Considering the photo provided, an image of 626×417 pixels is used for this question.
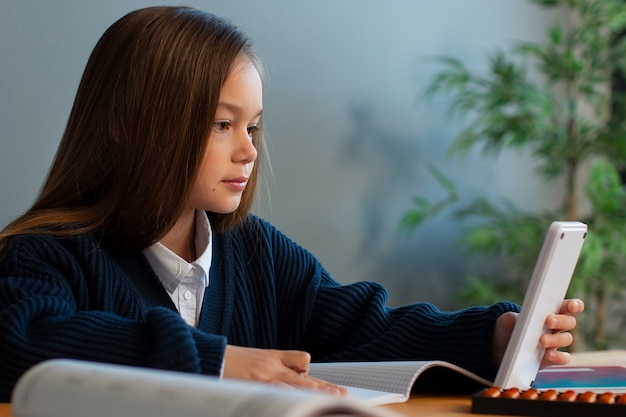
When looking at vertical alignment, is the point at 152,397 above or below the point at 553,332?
above

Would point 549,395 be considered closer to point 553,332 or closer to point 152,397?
point 553,332

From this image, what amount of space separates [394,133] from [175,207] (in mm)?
1822

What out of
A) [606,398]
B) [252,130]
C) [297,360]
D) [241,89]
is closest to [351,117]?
[252,130]

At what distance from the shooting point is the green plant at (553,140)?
288 centimetres

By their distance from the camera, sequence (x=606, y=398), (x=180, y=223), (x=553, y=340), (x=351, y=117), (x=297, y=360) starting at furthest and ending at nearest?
(x=351, y=117)
(x=180, y=223)
(x=553, y=340)
(x=297, y=360)
(x=606, y=398)

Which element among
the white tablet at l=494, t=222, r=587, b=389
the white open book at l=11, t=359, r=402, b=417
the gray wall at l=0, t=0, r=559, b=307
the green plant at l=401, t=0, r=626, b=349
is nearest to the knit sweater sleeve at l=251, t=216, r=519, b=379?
the white tablet at l=494, t=222, r=587, b=389

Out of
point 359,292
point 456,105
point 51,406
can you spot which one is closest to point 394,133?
point 456,105

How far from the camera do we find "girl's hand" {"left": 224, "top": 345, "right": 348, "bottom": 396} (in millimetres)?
887

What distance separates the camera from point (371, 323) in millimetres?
1269

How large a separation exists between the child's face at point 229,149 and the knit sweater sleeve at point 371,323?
208 millimetres

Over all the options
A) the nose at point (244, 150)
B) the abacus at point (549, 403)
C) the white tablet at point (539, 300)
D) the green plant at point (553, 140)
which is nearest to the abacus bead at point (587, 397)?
the abacus at point (549, 403)

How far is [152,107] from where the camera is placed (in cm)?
122

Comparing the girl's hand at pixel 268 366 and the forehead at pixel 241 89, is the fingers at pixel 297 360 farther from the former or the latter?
the forehead at pixel 241 89

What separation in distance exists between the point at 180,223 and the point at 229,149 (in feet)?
0.54
